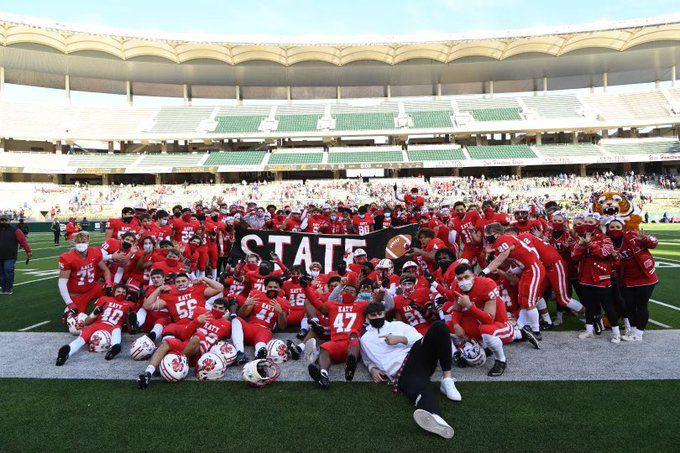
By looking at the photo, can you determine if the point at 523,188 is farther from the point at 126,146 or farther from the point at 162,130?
the point at 126,146

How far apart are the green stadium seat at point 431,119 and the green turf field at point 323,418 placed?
1650 inches

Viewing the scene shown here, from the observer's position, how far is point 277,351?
18.5 feet

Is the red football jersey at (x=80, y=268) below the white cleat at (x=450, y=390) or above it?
above

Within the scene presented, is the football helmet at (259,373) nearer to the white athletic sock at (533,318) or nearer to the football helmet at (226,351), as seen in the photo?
the football helmet at (226,351)

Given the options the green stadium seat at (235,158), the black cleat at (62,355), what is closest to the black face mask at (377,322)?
the black cleat at (62,355)

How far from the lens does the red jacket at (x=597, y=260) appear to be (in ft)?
19.2

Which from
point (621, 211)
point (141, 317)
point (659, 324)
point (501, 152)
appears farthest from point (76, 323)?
point (501, 152)

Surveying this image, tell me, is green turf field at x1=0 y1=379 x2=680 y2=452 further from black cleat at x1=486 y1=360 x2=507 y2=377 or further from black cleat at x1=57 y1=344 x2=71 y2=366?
black cleat at x1=57 y1=344 x2=71 y2=366

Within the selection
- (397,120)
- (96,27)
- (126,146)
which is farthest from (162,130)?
(397,120)

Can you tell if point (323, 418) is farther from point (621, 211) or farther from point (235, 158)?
point (235, 158)

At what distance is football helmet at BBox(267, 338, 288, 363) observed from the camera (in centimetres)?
560

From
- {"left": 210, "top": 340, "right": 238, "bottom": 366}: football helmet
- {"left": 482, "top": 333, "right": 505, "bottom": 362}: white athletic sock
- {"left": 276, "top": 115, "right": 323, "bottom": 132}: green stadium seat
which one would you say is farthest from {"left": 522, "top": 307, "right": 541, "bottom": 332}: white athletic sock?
{"left": 276, "top": 115, "right": 323, "bottom": 132}: green stadium seat

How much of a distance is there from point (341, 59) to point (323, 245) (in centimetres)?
3836

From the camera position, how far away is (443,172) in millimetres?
46781
